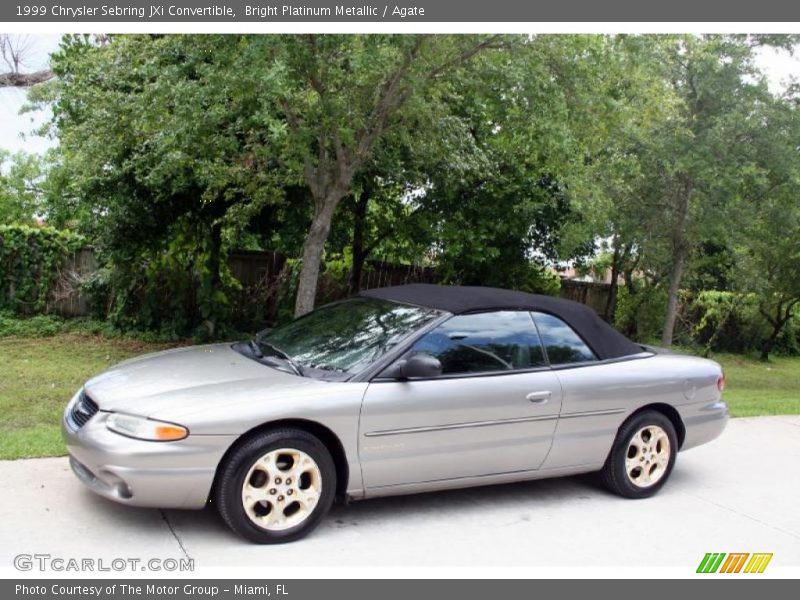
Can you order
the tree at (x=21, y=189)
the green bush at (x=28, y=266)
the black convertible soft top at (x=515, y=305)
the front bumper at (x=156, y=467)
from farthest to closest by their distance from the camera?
the tree at (x=21, y=189)
the green bush at (x=28, y=266)
the black convertible soft top at (x=515, y=305)
the front bumper at (x=156, y=467)

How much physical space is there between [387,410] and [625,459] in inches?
80.6

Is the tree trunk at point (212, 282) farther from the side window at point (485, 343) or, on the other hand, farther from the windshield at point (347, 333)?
the side window at point (485, 343)

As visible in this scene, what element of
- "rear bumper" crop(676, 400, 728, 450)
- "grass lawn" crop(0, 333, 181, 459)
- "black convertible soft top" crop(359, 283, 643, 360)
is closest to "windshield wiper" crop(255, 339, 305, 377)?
"black convertible soft top" crop(359, 283, 643, 360)

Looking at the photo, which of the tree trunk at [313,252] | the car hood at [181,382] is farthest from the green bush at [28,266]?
the car hood at [181,382]

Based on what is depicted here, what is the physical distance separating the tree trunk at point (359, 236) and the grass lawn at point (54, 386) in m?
3.52

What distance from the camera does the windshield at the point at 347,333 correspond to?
16.2ft

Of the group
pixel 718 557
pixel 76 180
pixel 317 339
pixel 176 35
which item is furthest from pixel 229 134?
pixel 718 557

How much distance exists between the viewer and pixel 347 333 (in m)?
5.29

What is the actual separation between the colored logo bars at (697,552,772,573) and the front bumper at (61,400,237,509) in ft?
9.47

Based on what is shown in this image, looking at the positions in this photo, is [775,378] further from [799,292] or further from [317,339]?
[317,339]

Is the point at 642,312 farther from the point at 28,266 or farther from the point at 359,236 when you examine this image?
the point at 28,266

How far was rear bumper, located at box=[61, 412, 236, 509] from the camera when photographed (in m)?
4.08

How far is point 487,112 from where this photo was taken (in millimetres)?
9273

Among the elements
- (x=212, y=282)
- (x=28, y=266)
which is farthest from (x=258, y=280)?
(x=28, y=266)
